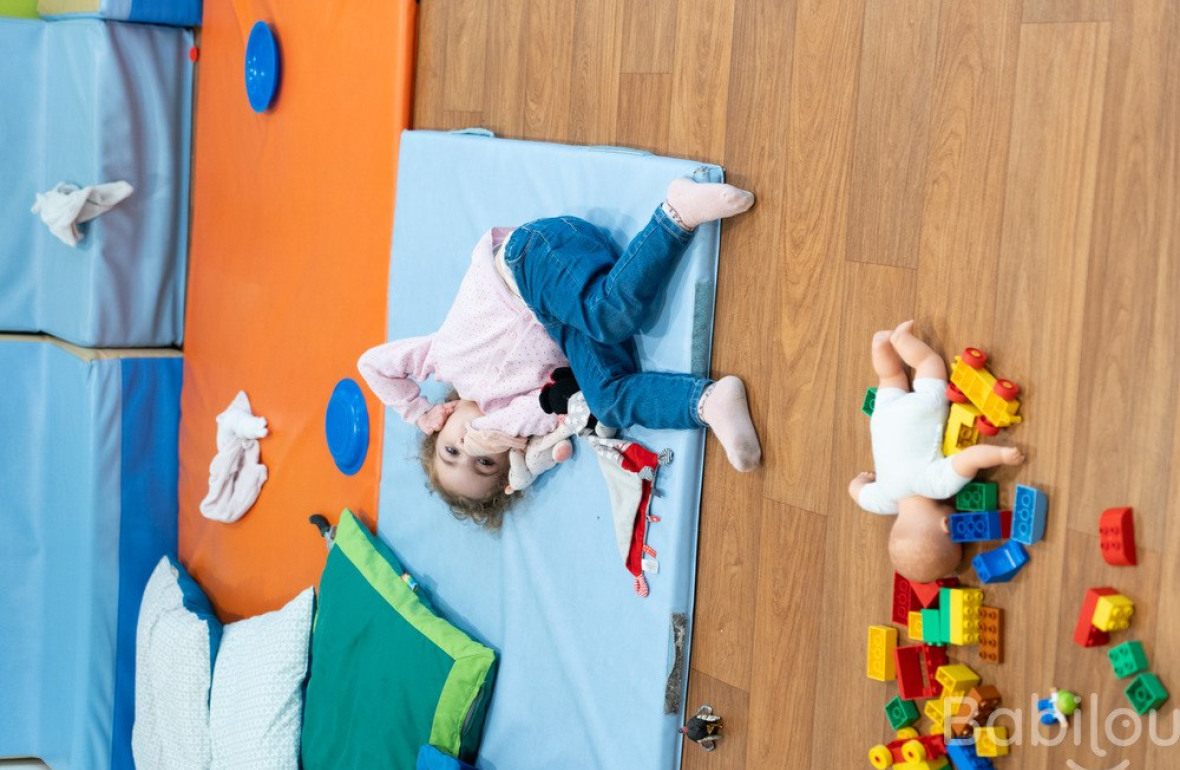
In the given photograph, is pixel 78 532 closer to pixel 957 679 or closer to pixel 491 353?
pixel 491 353

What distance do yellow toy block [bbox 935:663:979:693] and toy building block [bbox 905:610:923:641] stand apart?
1.6 inches

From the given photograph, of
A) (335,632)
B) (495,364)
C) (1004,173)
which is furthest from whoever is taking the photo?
(335,632)

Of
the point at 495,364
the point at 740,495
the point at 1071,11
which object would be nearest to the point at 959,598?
the point at 740,495

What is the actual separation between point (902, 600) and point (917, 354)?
0.27 m

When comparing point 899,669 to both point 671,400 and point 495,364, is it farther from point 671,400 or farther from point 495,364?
point 495,364

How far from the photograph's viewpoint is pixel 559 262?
174cm

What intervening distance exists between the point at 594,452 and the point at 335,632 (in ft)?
2.63

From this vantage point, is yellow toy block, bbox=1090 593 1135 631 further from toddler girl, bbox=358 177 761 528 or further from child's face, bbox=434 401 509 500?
child's face, bbox=434 401 509 500

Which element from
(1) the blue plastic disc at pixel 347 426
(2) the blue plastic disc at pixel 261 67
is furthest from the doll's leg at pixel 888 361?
(2) the blue plastic disc at pixel 261 67

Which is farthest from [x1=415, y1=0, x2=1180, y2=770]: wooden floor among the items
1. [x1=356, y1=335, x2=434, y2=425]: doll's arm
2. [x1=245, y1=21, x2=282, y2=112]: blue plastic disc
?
[x1=245, y1=21, x2=282, y2=112]: blue plastic disc

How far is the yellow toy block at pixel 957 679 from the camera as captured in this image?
4.48 feet

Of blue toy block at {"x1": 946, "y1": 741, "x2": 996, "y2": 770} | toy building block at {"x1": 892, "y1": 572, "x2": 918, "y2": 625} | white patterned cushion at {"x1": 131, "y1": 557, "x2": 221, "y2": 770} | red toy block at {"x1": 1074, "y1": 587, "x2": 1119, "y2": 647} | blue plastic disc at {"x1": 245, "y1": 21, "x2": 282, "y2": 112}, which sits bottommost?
white patterned cushion at {"x1": 131, "y1": 557, "x2": 221, "y2": 770}

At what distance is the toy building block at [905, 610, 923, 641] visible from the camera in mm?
1401

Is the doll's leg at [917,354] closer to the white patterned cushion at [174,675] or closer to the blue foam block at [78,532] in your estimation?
the white patterned cushion at [174,675]
